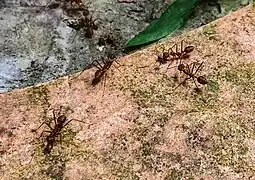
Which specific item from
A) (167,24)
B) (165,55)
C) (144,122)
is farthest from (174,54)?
(167,24)

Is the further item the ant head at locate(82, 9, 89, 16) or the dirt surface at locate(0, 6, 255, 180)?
the ant head at locate(82, 9, 89, 16)

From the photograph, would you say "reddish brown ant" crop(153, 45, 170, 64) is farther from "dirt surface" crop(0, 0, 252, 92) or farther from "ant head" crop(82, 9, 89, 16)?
"ant head" crop(82, 9, 89, 16)

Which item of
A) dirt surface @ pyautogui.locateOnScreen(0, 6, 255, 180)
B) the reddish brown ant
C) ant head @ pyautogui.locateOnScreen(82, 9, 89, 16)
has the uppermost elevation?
ant head @ pyautogui.locateOnScreen(82, 9, 89, 16)

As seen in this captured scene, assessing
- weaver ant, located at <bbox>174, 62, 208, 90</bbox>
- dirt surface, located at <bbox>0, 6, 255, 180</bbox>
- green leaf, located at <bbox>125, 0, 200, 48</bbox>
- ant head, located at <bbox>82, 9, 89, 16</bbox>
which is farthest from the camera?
ant head, located at <bbox>82, 9, 89, 16</bbox>

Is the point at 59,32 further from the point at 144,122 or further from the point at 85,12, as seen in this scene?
the point at 144,122

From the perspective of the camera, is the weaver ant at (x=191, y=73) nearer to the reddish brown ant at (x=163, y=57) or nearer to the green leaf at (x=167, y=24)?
the reddish brown ant at (x=163, y=57)

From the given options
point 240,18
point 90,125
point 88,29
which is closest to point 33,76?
point 88,29

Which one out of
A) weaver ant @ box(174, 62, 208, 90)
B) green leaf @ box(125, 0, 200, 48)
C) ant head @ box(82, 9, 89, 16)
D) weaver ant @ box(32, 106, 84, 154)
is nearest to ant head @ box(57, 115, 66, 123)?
weaver ant @ box(32, 106, 84, 154)
